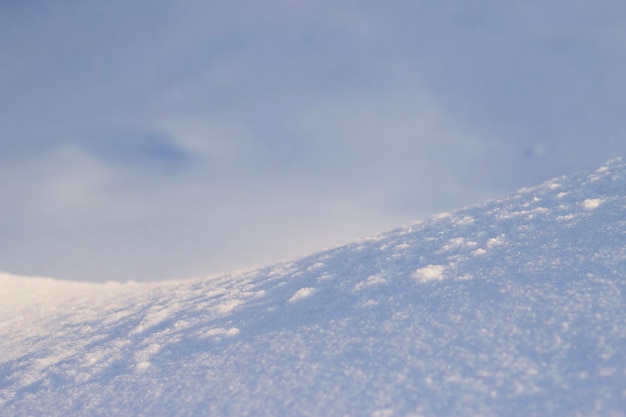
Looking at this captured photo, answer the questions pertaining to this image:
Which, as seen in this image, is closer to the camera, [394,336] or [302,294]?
[394,336]

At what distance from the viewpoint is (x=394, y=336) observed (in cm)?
345

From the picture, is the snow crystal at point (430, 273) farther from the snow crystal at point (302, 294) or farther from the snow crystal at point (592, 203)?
the snow crystal at point (592, 203)

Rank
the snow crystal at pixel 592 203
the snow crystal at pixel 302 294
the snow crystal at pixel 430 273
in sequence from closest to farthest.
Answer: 1. the snow crystal at pixel 430 273
2. the snow crystal at pixel 302 294
3. the snow crystal at pixel 592 203

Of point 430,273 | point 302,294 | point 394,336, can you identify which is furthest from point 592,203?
point 302,294

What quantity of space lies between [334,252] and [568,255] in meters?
2.74

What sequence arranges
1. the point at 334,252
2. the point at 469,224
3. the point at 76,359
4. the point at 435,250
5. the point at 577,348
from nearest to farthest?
1. the point at 577,348
2. the point at 76,359
3. the point at 435,250
4. the point at 469,224
5. the point at 334,252

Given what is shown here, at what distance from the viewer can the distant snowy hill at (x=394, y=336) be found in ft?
9.23

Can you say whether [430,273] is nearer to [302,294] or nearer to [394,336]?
[394,336]

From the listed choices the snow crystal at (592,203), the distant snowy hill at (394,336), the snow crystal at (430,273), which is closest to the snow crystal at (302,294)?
the distant snowy hill at (394,336)

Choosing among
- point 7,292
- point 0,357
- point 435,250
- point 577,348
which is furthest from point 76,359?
point 7,292

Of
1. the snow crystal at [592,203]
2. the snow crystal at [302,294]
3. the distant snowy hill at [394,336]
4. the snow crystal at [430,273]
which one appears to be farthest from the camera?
the snow crystal at [592,203]

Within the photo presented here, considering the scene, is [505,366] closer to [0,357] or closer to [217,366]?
[217,366]

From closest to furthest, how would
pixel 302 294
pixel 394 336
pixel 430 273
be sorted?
pixel 394 336 < pixel 430 273 < pixel 302 294

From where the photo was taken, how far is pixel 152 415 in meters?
3.23
